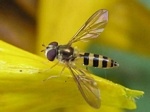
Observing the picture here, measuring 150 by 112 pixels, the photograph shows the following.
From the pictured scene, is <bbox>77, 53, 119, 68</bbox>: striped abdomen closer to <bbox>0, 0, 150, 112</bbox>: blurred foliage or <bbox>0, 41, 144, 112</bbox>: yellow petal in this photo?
<bbox>0, 41, 144, 112</bbox>: yellow petal

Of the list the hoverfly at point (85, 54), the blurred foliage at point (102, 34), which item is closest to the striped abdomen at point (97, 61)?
the hoverfly at point (85, 54)

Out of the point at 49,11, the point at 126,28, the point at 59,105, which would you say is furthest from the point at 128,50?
the point at 59,105

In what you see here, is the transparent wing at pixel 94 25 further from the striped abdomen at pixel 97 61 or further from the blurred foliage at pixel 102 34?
the blurred foliage at pixel 102 34

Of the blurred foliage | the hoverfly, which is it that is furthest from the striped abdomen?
the blurred foliage

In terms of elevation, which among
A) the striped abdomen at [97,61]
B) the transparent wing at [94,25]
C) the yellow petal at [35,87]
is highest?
the transparent wing at [94,25]

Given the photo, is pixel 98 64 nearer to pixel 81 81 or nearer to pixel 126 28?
pixel 81 81
